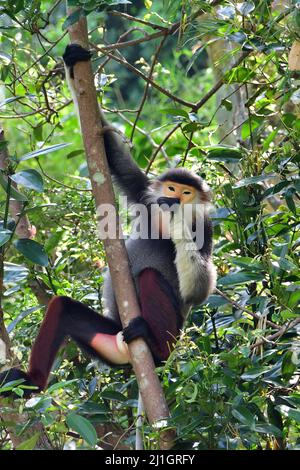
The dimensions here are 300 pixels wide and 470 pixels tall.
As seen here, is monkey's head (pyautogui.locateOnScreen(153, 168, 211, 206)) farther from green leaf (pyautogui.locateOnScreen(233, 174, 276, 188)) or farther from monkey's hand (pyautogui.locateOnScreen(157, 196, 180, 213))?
green leaf (pyautogui.locateOnScreen(233, 174, 276, 188))

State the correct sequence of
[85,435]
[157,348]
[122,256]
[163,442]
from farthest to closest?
[157,348], [122,256], [163,442], [85,435]

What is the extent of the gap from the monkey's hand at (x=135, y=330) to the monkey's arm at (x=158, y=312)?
154mm

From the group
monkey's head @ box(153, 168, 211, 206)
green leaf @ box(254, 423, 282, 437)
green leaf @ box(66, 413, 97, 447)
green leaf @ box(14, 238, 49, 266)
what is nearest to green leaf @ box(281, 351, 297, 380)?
green leaf @ box(254, 423, 282, 437)

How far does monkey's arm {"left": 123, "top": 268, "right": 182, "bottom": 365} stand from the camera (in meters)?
3.84

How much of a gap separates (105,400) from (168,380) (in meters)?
0.38

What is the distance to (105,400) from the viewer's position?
11.6ft

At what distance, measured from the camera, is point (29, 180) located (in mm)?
2984

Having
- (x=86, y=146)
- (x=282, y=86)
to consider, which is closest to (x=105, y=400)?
(x=86, y=146)

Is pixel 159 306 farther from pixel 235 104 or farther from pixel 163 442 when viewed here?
pixel 235 104

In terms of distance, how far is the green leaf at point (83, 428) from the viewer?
8.77 feet

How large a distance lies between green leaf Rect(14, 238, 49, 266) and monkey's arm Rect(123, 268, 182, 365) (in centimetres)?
74

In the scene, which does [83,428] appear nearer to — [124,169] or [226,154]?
[226,154]

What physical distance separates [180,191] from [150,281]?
1.65ft

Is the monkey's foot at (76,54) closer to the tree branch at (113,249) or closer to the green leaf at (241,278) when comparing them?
the tree branch at (113,249)
